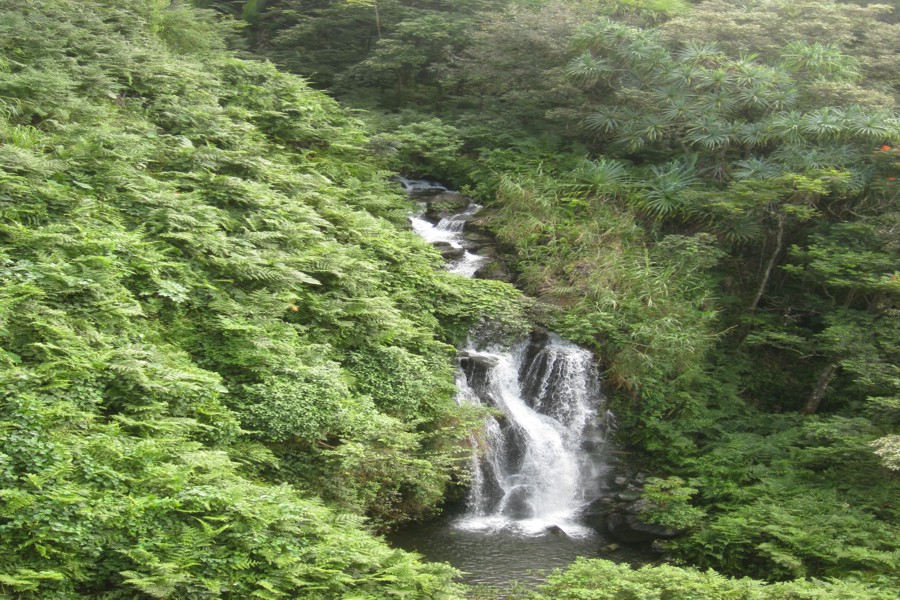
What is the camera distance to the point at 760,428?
12508 millimetres

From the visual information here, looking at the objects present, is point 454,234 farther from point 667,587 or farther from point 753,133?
point 667,587

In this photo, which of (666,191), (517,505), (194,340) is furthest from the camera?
(666,191)

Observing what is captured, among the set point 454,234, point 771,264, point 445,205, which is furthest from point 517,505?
point 445,205

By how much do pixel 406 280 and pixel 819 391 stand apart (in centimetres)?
764

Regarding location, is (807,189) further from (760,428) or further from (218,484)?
(218,484)

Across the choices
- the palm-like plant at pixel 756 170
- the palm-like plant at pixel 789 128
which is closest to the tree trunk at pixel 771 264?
the palm-like plant at pixel 756 170

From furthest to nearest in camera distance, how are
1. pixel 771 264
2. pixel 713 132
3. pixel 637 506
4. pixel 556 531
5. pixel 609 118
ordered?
1. pixel 609 118
2. pixel 713 132
3. pixel 771 264
4. pixel 637 506
5. pixel 556 531

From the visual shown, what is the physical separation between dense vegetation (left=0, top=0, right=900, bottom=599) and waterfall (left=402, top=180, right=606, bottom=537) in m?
0.59

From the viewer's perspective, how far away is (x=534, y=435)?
38.6ft

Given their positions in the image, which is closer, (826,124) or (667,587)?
(667,587)

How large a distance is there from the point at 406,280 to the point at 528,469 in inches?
144

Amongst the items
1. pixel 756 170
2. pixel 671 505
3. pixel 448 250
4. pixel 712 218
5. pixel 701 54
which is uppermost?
pixel 701 54

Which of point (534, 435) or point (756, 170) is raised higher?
point (756, 170)

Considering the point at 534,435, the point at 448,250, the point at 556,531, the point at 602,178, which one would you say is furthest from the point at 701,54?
the point at 556,531
